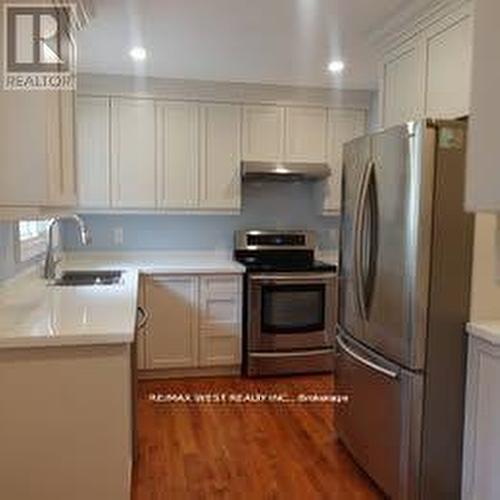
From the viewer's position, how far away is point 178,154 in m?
4.18

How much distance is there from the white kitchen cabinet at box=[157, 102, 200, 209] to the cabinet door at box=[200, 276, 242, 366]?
0.71m

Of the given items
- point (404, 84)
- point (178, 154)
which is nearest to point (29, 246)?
point (178, 154)

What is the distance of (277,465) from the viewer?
274 cm

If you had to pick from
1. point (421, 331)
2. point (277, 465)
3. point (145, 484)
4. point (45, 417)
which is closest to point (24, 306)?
point (45, 417)

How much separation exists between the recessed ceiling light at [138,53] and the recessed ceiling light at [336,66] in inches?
49.1

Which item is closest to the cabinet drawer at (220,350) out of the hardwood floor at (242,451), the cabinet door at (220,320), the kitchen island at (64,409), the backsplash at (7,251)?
the cabinet door at (220,320)

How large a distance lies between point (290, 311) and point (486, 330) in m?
2.15

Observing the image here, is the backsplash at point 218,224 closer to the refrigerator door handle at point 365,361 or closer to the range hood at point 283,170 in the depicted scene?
the range hood at point 283,170

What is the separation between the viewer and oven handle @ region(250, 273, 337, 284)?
4.01 meters

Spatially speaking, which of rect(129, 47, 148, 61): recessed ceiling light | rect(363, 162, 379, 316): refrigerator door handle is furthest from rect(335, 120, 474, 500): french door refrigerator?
rect(129, 47, 148, 61): recessed ceiling light

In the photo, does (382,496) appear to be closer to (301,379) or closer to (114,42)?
(301,379)

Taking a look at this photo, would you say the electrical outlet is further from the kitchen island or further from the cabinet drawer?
the kitchen island

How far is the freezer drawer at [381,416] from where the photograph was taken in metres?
2.18

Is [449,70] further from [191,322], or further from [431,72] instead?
[191,322]
